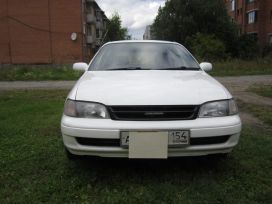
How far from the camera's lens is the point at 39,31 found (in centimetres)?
3659

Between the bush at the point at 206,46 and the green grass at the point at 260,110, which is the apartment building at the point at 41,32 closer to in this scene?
the bush at the point at 206,46

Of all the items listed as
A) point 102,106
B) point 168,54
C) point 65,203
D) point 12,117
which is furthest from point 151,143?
point 12,117

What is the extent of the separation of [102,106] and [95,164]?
0.92m

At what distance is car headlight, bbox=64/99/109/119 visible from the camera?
3.44m

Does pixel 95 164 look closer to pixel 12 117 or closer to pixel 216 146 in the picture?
pixel 216 146

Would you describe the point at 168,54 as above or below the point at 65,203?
above

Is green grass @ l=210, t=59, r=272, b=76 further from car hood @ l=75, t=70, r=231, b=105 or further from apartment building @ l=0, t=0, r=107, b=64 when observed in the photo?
apartment building @ l=0, t=0, r=107, b=64

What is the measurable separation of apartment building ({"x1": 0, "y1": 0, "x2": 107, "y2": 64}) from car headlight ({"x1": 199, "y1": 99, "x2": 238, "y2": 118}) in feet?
110

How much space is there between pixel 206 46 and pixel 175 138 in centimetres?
3490

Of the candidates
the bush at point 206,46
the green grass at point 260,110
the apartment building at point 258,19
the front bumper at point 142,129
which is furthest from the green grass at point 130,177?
the apartment building at point 258,19

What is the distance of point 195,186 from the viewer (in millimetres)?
3477

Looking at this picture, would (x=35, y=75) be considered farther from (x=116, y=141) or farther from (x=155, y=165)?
(x=116, y=141)

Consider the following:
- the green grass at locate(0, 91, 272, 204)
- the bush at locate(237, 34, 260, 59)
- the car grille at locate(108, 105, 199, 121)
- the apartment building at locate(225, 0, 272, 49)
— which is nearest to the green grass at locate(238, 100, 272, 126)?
the green grass at locate(0, 91, 272, 204)

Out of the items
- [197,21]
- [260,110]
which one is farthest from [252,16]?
[260,110]
